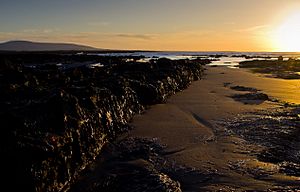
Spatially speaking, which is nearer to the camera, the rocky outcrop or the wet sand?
the rocky outcrop

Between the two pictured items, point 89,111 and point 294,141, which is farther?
point 294,141

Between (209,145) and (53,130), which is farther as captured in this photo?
(209,145)

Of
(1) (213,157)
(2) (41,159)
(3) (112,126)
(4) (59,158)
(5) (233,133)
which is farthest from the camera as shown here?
(5) (233,133)

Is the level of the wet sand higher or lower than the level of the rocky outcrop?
lower

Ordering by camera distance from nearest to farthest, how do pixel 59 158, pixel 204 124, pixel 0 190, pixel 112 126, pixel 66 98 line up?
pixel 0 190 → pixel 59 158 → pixel 66 98 → pixel 112 126 → pixel 204 124

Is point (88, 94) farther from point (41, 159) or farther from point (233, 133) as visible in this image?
point (233, 133)

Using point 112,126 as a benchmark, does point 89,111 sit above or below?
above

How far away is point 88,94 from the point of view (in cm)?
835

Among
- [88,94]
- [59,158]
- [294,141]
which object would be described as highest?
[88,94]

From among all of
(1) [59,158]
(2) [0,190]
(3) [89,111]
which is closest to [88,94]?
(3) [89,111]

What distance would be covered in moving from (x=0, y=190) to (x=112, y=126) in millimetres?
4445

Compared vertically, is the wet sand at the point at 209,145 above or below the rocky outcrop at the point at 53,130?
below

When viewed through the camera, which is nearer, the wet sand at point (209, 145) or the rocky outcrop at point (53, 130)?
the rocky outcrop at point (53, 130)

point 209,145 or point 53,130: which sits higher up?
point 53,130
